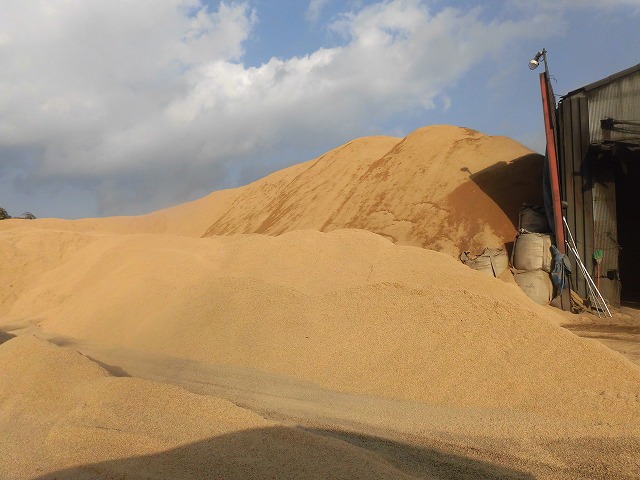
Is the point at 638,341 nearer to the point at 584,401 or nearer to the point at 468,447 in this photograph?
the point at 584,401

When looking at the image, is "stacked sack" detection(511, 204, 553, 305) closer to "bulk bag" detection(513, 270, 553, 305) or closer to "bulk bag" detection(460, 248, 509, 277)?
"bulk bag" detection(513, 270, 553, 305)

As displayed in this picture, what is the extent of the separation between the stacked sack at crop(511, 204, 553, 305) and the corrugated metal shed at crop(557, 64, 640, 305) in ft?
1.89

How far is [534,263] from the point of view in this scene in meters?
11.1

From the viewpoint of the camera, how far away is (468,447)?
412cm

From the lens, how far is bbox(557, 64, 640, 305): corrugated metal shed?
1098cm

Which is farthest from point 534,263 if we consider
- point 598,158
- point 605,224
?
point 598,158

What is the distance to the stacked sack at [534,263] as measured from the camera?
1092 centimetres

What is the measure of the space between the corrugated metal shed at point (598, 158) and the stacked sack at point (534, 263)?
22.7 inches

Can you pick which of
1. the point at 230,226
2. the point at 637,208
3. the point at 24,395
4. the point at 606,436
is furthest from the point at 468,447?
the point at 230,226

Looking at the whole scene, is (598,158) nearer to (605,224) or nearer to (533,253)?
(605,224)

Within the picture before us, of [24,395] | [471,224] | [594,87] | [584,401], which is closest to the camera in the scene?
[584,401]

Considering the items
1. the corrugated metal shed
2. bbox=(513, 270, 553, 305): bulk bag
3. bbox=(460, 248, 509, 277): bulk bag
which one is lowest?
bbox=(513, 270, 553, 305): bulk bag

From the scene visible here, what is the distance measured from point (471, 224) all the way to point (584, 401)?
893 cm

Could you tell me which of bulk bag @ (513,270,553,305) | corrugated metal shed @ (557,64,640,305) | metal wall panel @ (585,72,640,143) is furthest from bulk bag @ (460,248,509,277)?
metal wall panel @ (585,72,640,143)
